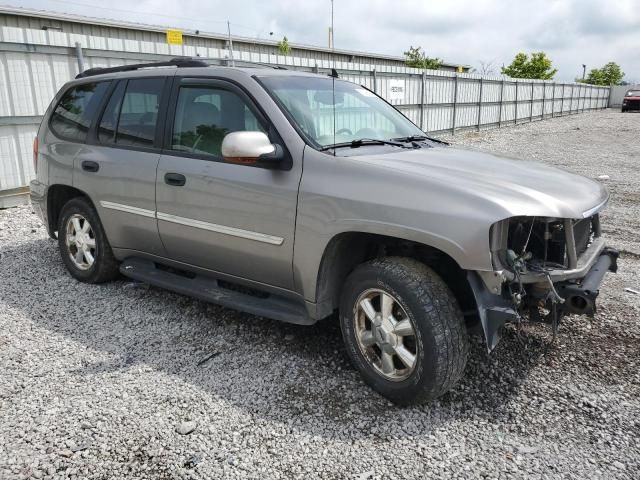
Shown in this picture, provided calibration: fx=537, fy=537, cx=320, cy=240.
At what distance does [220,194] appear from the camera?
356 centimetres

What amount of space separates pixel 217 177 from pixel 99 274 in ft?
6.28

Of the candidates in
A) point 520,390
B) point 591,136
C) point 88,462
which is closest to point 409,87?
point 591,136

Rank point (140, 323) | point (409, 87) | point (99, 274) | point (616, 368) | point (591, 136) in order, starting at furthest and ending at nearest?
point (591, 136), point (409, 87), point (99, 274), point (140, 323), point (616, 368)

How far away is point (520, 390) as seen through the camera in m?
3.19

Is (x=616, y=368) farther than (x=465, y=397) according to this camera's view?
Yes

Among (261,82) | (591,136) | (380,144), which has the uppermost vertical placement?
(261,82)

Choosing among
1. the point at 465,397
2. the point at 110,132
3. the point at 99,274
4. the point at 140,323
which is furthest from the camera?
the point at 99,274

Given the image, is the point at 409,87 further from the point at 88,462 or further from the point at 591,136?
the point at 88,462

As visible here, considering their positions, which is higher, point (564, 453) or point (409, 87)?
point (409, 87)

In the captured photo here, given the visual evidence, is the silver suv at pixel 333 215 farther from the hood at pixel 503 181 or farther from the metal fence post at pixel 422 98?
the metal fence post at pixel 422 98

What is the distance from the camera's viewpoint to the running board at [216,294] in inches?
134

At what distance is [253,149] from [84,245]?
2.53 m

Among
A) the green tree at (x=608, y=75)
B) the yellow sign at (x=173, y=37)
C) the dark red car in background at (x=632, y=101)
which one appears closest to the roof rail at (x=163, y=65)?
the yellow sign at (x=173, y=37)

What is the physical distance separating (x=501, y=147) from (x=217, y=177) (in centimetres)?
1528
